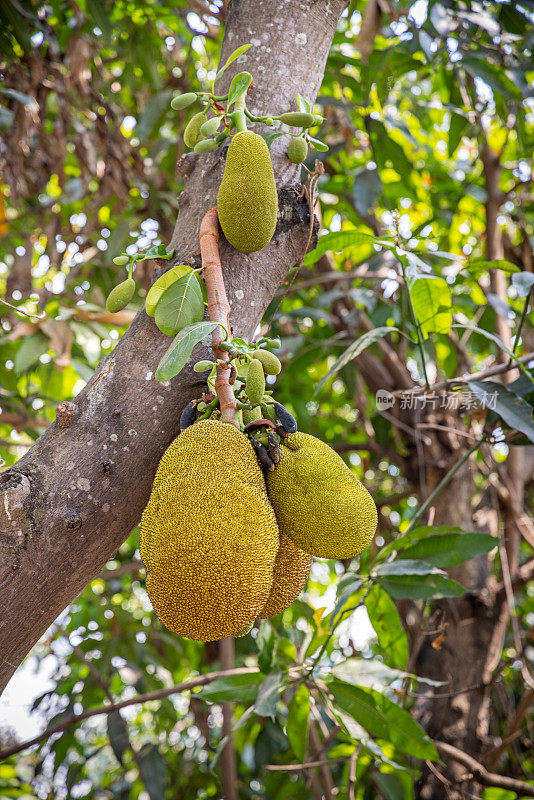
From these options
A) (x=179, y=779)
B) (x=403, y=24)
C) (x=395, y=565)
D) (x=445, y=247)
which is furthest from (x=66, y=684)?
(x=403, y=24)

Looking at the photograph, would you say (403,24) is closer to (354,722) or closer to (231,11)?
(231,11)

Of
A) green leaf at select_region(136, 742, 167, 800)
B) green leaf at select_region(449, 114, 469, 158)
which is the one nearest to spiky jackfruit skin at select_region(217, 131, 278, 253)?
green leaf at select_region(449, 114, 469, 158)

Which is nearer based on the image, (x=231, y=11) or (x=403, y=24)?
(x=231, y=11)

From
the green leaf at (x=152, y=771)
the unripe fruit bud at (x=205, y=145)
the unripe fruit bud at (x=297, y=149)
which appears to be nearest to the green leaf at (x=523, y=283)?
the unripe fruit bud at (x=297, y=149)

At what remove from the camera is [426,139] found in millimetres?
3318

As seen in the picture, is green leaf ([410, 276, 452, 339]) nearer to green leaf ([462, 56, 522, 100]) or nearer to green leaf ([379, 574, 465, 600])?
green leaf ([379, 574, 465, 600])

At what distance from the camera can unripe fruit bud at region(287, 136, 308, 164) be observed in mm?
961

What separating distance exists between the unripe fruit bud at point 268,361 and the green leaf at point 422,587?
0.70 m

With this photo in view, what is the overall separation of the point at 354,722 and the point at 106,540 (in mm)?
824

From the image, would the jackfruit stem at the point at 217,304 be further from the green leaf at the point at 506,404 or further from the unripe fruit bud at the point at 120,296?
the green leaf at the point at 506,404

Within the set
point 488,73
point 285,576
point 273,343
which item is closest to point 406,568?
point 285,576

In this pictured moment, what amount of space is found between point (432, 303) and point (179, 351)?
0.79 metres

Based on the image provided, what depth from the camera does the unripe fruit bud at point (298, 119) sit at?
3.06ft

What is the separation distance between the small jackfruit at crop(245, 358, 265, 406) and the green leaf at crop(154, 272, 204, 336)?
0.10m
